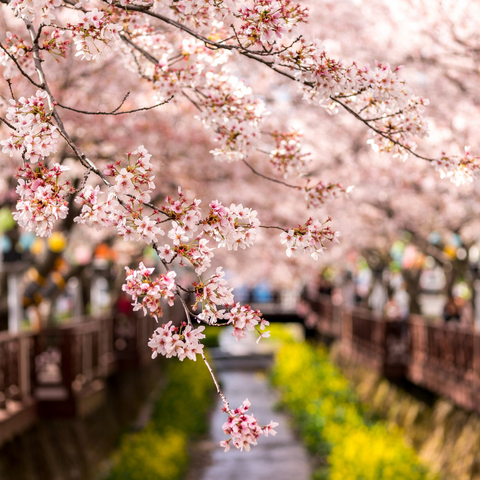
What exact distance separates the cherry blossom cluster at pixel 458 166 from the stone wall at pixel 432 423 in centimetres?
933

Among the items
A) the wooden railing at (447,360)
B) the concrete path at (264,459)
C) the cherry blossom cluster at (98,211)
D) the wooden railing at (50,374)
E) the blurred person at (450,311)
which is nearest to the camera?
the cherry blossom cluster at (98,211)

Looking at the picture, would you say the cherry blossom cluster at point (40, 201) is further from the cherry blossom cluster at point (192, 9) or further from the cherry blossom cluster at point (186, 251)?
the cherry blossom cluster at point (192, 9)

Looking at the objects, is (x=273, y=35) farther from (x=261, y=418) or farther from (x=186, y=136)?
(x=261, y=418)

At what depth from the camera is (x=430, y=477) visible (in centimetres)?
1225

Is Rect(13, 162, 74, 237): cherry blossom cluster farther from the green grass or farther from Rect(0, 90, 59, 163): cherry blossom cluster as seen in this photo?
the green grass

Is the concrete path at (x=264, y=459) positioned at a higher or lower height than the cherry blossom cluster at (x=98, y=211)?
lower

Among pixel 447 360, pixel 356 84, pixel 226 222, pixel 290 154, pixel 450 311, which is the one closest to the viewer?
pixel 226 222

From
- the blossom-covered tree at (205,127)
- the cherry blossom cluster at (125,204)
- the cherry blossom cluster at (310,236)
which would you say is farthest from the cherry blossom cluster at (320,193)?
the cherry blossom cluster at (125,204)

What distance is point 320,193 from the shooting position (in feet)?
13.6

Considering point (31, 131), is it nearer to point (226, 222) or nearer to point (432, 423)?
point (226, 222)

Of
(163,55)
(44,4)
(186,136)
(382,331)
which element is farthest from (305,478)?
(44,4)

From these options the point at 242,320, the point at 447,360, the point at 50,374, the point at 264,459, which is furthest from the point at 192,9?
the point at 264,459

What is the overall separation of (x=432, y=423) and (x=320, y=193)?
39.2 ft

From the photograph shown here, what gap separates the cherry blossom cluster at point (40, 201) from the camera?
264 centimetres
